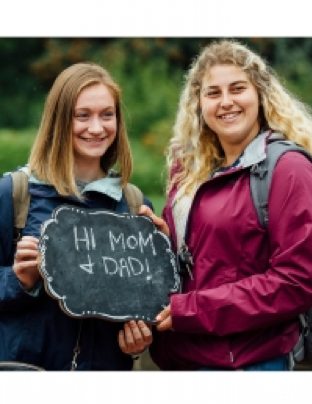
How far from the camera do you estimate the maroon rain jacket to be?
269 cm

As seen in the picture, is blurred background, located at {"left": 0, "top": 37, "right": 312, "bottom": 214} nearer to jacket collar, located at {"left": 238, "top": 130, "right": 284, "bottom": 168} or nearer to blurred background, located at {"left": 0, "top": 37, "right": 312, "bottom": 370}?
blurred background, located at {"left": 0, "top": 37, "right": 312, "bottom": 370}

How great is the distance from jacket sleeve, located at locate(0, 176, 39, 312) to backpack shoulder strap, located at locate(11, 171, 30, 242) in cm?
2

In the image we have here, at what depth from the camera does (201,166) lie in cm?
313

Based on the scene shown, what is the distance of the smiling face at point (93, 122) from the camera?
2.94 meters

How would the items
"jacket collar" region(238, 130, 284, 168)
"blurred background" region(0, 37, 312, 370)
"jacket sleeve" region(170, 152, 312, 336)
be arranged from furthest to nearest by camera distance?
"blurred background" region(0, 37, 312, 370) < "jacket collar" region(238, 130, 284, 168) < "jacket sleeve" region(170, 152, 312, 336)

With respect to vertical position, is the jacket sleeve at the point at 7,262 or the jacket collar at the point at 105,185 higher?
the jacket collar at the point at 105,185

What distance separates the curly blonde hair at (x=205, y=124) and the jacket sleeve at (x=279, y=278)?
0.98 ft

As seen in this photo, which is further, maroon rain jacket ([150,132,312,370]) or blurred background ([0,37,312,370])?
blurred background ([0,37,312,370])

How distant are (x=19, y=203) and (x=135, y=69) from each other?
32.6ft

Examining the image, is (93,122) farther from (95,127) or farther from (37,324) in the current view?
(37,324)

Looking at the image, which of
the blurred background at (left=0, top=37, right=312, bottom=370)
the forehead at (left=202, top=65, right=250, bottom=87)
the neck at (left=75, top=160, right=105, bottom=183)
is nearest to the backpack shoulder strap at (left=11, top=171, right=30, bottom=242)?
the neck at (left=75, top=160, right=105, bottom=183)

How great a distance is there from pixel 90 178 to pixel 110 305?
1.74ft

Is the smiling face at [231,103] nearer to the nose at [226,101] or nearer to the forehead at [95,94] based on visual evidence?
the nose at [226,101]

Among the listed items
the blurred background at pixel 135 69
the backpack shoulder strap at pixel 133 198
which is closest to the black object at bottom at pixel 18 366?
the backpack shoulder strap at pixel 133 198
